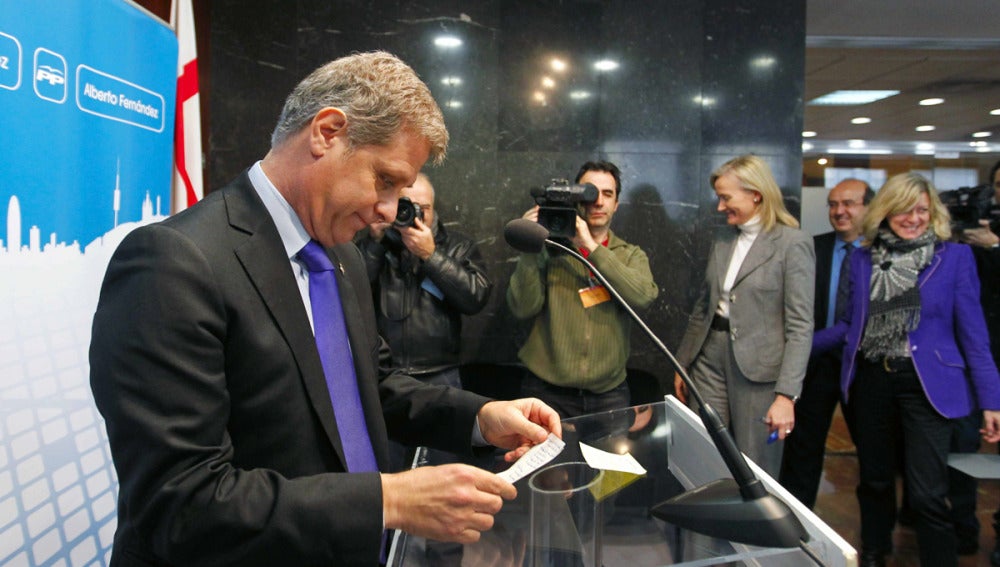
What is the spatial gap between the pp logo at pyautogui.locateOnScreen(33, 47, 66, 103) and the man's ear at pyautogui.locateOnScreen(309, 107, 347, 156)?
1.00 meters

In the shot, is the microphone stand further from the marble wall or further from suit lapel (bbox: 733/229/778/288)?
the marble wall

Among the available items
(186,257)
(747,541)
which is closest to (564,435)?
(747,541)

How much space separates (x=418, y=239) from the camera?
8.84 feet

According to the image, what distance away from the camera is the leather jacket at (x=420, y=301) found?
2730mm

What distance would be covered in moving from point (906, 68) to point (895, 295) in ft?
10.3

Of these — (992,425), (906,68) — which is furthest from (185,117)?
(906,68)

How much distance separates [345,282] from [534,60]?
2610 millimetres

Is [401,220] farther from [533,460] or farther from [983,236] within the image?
[983,236]

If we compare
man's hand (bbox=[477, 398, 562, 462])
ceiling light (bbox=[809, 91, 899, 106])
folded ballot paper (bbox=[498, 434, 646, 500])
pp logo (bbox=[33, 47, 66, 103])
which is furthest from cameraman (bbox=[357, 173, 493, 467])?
ceiling light (bbox=[809, 91, 899, 106])

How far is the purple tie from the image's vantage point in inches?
43.1

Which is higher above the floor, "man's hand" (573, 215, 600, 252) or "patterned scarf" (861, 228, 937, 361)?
"man's hand" (573, 215, 600, 252)

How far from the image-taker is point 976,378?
2510 mm

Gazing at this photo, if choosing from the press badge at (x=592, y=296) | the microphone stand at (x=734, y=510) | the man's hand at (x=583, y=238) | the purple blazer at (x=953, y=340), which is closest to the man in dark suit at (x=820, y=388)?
the purple blazer at (x=953, y=340)

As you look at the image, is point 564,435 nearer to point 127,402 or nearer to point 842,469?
point 127,402
